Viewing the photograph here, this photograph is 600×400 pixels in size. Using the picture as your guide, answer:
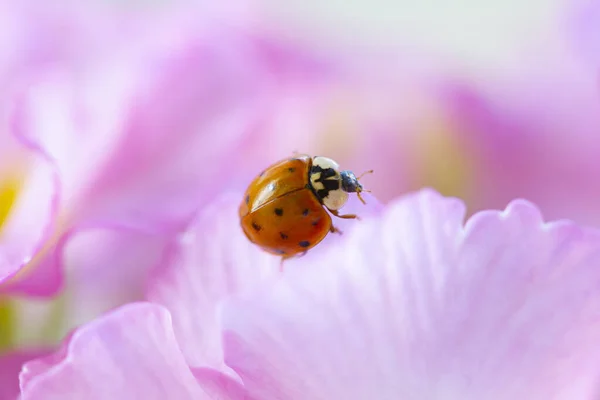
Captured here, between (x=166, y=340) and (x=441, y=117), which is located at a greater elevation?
(x=441, y=117)

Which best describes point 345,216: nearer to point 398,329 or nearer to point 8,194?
point 398,329

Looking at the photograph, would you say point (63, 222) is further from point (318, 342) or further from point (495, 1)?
point (495, 1)

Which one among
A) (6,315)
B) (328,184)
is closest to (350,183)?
(328,184)

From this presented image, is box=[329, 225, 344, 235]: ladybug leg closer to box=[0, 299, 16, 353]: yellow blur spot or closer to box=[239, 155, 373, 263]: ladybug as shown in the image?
box=[239, 155, 373, 263]: ladybug

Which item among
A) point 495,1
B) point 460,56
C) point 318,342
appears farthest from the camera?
point 495,1

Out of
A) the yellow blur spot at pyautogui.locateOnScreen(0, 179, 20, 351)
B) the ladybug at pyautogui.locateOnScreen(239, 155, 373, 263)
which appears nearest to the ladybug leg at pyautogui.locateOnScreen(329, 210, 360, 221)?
the ladybug at pyautogui.locateOnScreen(239, 155, 373, 263)

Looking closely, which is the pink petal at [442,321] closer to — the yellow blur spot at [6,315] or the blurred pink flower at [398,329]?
the blurred pink flower at [398,329]

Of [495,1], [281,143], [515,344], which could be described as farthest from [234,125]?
[495,1]
